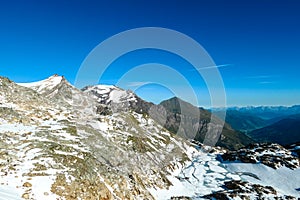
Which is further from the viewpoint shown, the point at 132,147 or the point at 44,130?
the point at 132,147

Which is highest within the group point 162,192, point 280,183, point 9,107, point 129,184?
point 9,107

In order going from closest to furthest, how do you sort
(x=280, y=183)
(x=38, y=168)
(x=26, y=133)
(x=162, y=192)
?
(x=38, y=168) → (x=26, y=133) → (x=162, y=192) → (x=280, y=183)

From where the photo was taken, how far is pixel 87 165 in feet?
128

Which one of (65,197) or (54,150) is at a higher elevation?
(54,150)

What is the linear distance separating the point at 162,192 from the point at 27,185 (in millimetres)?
44696

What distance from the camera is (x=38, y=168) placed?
3084 centimetres

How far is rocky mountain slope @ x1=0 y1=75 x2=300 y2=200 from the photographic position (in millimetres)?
29375

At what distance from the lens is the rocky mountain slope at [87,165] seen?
96.4 feet

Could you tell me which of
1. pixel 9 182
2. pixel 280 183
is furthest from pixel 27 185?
pixel 280 183

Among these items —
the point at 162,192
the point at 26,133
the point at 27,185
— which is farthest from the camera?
the point at 162,192

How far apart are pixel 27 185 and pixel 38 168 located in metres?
4.91

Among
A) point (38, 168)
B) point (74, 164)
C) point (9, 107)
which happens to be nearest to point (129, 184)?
point (74, 164)

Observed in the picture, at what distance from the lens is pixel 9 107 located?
5603 cm

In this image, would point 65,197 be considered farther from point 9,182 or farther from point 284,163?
point 284,163
